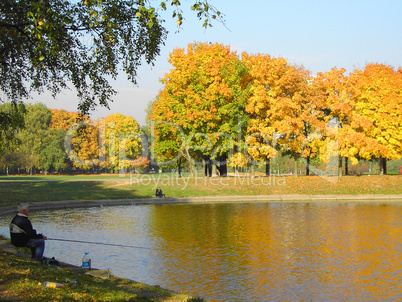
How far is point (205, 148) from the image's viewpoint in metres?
48.0

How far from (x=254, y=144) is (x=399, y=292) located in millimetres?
38957

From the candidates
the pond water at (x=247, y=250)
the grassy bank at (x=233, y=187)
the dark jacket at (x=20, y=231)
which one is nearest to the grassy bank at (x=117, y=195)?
the grassy bank at (x=233, y=187)

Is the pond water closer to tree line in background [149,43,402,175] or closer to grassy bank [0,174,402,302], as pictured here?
grassy bank [0,174,402,302]

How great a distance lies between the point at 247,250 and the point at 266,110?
35465 millimetres

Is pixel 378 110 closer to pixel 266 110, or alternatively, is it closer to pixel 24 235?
pixel 266 110

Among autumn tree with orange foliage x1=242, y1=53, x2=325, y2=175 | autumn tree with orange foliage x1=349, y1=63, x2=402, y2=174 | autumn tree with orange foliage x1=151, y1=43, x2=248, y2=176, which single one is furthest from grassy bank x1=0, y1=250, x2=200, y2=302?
autumn tree with orange foliage x1=349, y1=63, x2=402, y2=174

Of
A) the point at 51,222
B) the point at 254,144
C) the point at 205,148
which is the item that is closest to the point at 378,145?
the point at 254,144

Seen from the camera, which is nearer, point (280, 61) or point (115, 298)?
point (115, 298)

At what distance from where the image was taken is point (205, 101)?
46875 millimetres

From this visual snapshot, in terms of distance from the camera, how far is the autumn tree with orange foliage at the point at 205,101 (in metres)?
47.0

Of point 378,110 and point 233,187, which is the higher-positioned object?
point 378,110

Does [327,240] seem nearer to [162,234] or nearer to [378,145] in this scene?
[162,234]

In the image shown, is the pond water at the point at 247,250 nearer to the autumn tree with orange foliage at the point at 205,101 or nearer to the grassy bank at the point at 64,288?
the grassy bank at the point at 64,288

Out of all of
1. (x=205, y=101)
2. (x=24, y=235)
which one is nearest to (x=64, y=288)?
(x=24, y=235)
